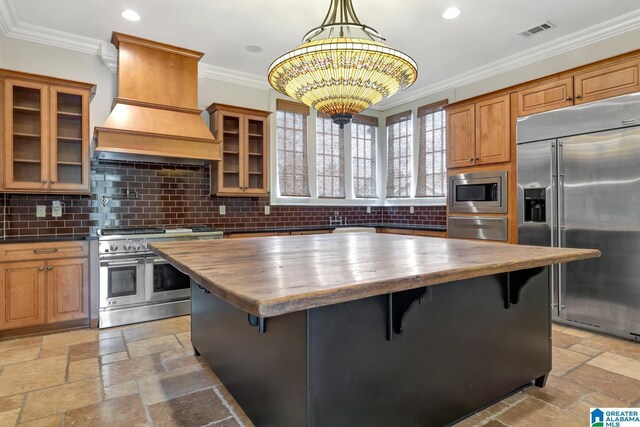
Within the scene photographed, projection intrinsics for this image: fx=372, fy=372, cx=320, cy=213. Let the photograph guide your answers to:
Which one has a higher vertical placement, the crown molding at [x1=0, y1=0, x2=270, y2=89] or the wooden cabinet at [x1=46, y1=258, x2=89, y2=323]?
the crown molding at [x1=0, y1=0, x2=270, y2=89]

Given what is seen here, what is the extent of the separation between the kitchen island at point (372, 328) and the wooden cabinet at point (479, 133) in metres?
2.21

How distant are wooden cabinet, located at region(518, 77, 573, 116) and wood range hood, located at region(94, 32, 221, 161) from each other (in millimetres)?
3334

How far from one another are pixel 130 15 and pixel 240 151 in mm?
1801

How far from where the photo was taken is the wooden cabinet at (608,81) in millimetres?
3111

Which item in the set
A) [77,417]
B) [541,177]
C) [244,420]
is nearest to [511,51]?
[541,177]

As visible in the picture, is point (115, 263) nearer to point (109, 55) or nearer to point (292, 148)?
point (109, 55)

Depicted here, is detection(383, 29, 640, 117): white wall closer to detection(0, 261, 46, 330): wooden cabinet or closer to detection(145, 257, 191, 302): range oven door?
detection(145, 257, 191, 302): range oven door

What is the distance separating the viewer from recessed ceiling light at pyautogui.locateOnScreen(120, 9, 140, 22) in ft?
11.2

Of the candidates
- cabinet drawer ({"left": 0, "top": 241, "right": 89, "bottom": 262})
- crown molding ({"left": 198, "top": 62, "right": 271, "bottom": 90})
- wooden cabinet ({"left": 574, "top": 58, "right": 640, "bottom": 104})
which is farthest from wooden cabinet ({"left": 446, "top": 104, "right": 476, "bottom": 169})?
cabinet drawer ({"left": 0, "top": 241, "right": 89, "bottom": 262})

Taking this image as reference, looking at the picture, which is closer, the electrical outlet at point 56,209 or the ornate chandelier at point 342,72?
the ornate chandelier at point 342,72

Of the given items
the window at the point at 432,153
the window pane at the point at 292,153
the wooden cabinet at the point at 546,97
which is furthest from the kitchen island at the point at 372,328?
the window at the point at 432,153

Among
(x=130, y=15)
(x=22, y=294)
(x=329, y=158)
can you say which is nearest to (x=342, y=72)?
(x=130, y=15)

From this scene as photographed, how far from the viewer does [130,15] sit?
3.47 meters

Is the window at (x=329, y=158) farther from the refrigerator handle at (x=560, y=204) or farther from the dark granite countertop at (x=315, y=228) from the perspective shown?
the refrigerator handle at (x=560, y=204)
